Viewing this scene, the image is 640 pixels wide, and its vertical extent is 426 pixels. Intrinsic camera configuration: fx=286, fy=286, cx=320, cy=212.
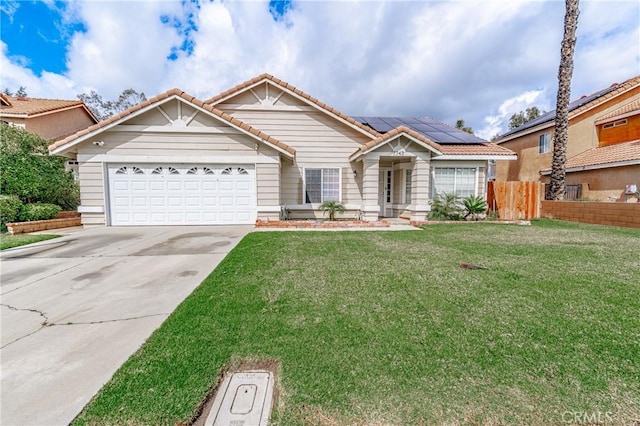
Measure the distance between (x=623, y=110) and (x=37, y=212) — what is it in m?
28.5

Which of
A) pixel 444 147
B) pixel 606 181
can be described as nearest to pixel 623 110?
pixel 606 181

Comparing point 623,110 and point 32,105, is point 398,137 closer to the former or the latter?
point 623,110

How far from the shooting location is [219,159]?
10461mm

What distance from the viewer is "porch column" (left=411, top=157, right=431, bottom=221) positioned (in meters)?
11.4

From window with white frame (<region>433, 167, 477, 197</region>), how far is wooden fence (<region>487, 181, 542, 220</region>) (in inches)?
58.6

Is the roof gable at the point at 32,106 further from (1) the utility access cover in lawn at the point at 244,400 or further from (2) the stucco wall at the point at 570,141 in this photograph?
(2) the stucco wall at the point at 570,141

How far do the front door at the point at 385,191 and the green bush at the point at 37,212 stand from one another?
13017 millimetres

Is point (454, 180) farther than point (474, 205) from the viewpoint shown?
Yes

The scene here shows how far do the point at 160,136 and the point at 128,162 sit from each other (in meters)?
1.46

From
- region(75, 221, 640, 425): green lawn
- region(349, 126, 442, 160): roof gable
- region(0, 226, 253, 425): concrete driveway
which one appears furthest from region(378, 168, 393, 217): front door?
region(75, 221, 640, 425): green lawn

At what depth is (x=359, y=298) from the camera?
3.78 m

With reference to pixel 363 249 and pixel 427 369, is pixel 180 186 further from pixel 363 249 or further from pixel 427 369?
pixel 427 369

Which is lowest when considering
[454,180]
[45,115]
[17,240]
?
[17,240]

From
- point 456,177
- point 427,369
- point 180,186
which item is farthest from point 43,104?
point 427,369
